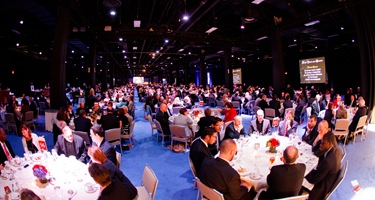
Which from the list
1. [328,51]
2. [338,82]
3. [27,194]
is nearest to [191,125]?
[27,194]

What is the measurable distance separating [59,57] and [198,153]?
6965mm

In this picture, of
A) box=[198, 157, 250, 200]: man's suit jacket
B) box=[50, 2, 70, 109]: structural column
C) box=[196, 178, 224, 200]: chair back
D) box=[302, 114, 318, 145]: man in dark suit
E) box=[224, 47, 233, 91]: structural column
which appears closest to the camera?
box=[196, 178, 224, 200]: chair back

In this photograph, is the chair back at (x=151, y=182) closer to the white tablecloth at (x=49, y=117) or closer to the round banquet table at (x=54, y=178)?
the round banquet table at (x=54, y=178)

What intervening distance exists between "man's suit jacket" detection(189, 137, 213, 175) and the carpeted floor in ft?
2.36

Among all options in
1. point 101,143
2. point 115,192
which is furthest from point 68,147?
point 115,192

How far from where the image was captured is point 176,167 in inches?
226

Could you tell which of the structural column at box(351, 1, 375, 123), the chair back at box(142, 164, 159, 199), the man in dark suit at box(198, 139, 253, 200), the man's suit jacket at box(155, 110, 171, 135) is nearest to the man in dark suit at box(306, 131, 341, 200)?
the man in dark suit at box(198, 139, 253, 200)

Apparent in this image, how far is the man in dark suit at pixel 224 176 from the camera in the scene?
2875 millimetres

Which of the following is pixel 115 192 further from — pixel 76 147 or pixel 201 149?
pixel 76 147

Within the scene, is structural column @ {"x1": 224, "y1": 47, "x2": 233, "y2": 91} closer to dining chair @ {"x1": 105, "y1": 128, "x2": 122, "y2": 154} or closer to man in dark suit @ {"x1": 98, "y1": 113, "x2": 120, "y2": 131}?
man in dark suit @ {"x1": 98, "y1": 113, "x2": 120, "y2": 131}

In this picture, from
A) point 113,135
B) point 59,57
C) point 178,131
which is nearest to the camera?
point 113,135

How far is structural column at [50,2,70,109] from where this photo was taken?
28.0 ft

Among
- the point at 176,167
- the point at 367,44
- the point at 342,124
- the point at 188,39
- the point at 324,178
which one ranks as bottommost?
the point at 176,167

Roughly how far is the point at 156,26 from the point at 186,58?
50.6ft
